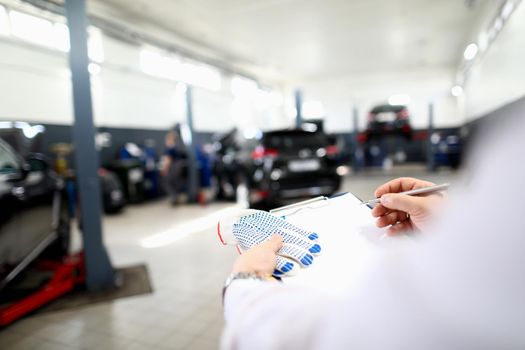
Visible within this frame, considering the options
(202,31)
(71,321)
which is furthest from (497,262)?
(202,31)

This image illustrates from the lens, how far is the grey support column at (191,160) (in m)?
6.38

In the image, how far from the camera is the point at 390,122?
1.92 metres

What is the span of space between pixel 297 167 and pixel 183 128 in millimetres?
5101

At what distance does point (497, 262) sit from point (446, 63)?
13.7m

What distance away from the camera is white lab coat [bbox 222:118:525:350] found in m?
0.37

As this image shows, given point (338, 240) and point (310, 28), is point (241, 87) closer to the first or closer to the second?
point (310, 28)

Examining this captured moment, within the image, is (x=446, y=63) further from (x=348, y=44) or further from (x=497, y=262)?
(x=497, y=262)

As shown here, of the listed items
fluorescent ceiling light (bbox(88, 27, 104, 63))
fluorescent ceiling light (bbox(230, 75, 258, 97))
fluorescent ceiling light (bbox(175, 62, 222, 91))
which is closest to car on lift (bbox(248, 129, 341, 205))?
fluorescent ceiling light (bbox(88, 27, 104, 63))

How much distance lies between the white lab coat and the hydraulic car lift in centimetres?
253

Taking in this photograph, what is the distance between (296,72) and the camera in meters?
12.0

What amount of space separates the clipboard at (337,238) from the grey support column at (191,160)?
5.91 m

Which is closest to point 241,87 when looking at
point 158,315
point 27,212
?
point 27,212

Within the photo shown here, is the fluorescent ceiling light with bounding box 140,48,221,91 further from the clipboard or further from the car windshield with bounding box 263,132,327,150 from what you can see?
the clipboard

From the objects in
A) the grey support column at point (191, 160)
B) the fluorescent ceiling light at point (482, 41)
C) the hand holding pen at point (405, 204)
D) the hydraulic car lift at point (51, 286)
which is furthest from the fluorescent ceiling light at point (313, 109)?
the hand holding pen at point (405, 204)
